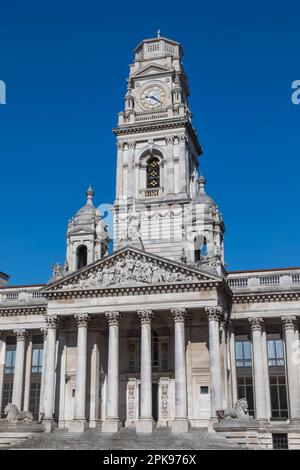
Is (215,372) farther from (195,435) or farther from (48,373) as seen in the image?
(48,373)

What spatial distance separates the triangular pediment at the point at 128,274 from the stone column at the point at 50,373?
287 cm

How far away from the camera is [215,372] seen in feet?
153

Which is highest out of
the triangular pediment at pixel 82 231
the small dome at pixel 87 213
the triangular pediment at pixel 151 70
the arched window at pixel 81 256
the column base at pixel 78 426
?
→ the triangular pediment at pixel 151 70

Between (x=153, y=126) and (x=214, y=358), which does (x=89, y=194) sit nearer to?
(x=153, y=126)

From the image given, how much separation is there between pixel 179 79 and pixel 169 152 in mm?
8621

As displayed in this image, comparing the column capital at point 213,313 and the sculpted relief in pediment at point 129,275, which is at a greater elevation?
the sculpted relief in pediment at point 129,275

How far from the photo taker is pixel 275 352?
172 ft

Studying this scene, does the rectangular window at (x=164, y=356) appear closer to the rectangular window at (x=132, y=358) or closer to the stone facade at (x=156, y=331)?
the stone facade at (x=156, y=331)

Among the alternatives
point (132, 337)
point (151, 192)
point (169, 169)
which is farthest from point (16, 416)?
point (169, 169)

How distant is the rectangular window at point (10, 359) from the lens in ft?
190

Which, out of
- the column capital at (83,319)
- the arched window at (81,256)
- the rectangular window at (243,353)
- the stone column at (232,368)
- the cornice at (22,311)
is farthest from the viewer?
the arched window at (81,256)

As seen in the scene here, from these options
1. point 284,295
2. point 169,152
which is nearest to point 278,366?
point 284,295

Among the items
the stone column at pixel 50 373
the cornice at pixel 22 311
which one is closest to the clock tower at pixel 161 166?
the cornice at pixel 22 311

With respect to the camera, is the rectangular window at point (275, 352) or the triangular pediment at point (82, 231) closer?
the rectangular window at point (275, 352)
